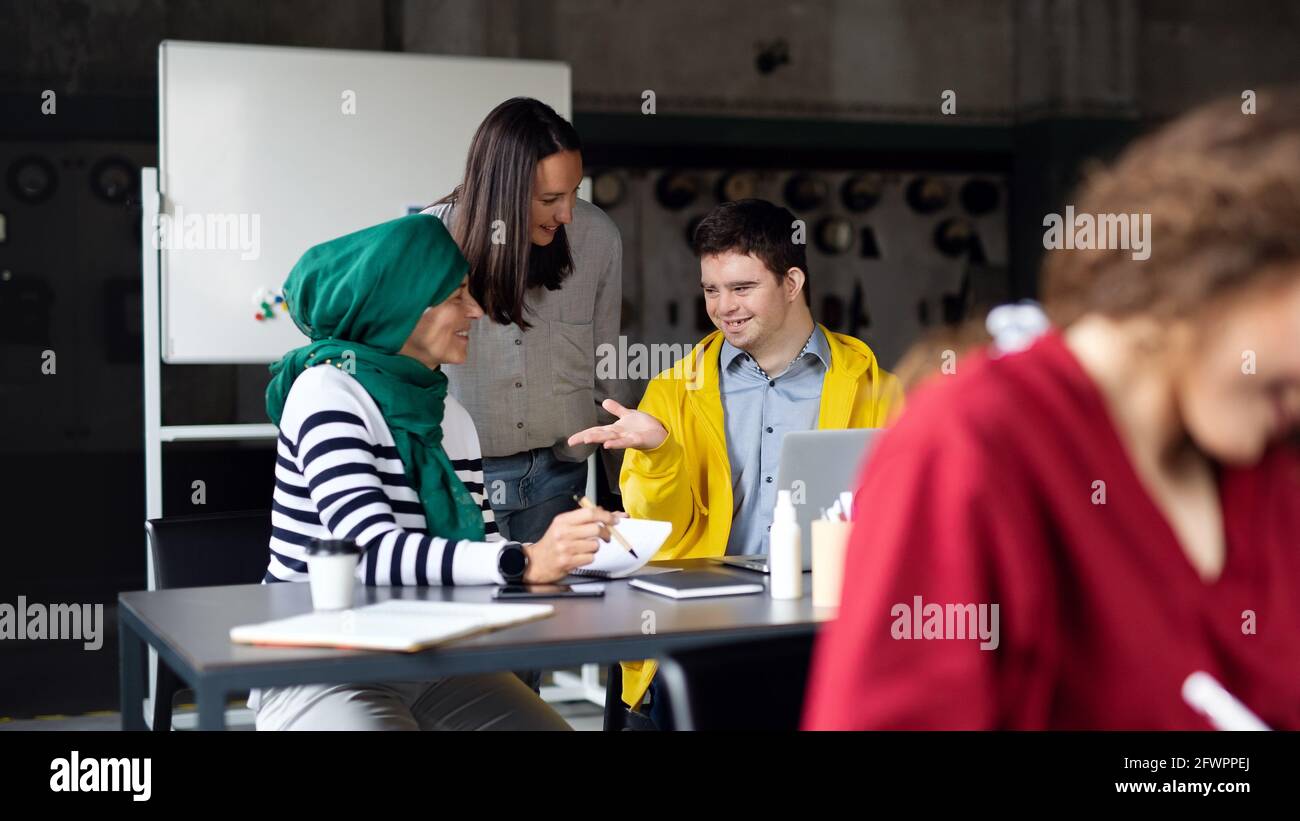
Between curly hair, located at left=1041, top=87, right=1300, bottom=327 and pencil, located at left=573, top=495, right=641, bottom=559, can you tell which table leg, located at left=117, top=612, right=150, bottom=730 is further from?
curly hair, located at left=1041, top=87, right=1300, bottom=327

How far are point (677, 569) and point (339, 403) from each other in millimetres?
666

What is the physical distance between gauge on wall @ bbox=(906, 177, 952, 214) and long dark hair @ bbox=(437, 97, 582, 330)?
687 centimetres

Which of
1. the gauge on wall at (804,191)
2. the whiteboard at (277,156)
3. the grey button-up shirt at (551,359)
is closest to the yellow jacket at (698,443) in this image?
the grey button-up shirt at (551,359)

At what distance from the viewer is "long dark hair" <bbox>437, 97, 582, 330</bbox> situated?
9.86 feet

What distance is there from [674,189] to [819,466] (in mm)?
6913

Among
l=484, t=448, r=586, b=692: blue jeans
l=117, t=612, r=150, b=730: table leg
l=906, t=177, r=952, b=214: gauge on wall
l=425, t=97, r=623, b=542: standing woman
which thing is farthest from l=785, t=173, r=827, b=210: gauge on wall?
l=117, t=612, r=150, b=730: table leg

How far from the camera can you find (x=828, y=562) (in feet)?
7.00

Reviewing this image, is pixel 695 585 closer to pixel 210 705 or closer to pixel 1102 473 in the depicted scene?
pixel 210 705

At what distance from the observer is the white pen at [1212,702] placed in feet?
3.38

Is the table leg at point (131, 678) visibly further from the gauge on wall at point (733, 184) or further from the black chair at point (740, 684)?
the gauge on wall at point (733, 184)

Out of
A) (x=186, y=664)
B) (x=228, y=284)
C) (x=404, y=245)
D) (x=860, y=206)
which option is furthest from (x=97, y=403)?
(x=186, y=664)

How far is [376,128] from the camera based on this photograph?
4617 millimetres
